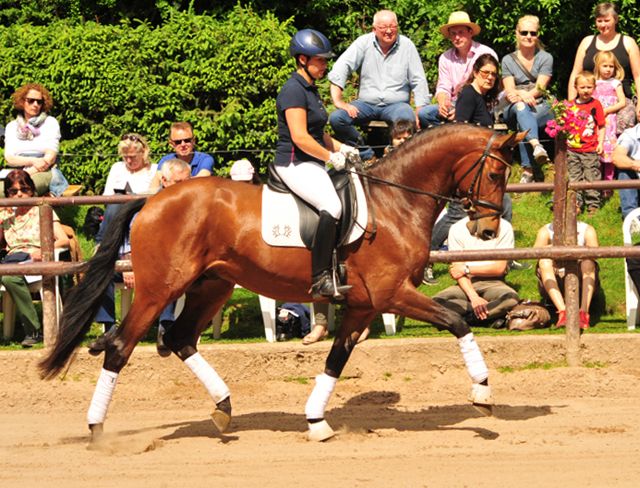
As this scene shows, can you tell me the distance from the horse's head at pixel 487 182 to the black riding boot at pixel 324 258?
102cm

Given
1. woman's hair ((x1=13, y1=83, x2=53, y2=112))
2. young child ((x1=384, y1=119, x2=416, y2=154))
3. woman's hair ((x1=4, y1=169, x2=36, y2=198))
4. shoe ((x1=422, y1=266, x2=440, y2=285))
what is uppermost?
woman's hair ((x1=13, y1=83, x2=53, y2=112))

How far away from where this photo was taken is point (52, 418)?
684cm

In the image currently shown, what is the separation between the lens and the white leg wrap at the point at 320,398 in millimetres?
6102

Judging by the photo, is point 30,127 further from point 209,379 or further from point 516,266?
point 516,266

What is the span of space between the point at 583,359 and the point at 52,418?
4.78 m

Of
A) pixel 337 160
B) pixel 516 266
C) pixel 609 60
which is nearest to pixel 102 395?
pixel 337 160

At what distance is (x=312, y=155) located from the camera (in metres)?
5.93

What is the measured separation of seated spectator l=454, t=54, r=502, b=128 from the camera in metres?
8.80

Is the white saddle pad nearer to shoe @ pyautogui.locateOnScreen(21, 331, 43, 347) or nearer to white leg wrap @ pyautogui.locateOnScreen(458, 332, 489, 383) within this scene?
white leg wrap @ pyautogui.locateOnScreen(458, 332, 489, 383)

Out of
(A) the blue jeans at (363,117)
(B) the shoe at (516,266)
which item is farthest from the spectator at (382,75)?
(B) the shoe at (516,266)

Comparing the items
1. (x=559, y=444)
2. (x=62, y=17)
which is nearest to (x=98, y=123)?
(x=62, y=17)

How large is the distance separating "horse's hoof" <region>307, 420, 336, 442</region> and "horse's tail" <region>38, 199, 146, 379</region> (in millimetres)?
1880

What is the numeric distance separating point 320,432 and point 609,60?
6.42m

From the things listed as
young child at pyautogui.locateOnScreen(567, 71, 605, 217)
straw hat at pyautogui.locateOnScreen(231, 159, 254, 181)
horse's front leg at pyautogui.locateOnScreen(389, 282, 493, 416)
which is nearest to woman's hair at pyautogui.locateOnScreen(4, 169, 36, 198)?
straw hat at pyautogui.locateOnScreen(231, 159, 254, 181)
